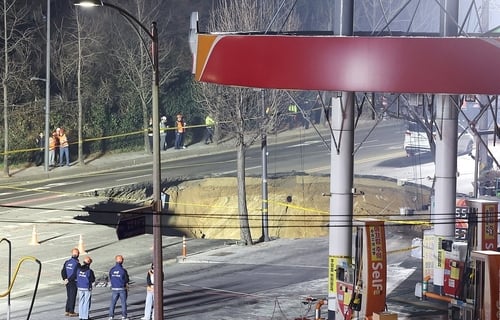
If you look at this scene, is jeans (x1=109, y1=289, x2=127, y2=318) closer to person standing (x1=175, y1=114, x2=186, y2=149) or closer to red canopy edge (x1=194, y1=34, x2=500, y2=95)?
red canopy edge (x1=194, y1=34, x2=500, y2=95)

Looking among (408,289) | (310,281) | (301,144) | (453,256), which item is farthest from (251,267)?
(301,144)

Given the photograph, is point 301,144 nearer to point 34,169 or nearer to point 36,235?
point 34,169

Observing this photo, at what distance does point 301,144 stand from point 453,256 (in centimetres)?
2751

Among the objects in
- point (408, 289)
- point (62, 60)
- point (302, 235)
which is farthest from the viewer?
point (62, 60)

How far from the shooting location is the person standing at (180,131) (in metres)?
52.2

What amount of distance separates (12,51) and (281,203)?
14192 millimetres

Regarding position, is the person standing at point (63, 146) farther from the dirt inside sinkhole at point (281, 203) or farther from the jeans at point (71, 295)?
the jeans at point (71, 295)

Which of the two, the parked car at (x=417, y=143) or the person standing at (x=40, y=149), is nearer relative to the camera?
the person standing at (x=40, y=149)

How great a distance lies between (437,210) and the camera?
30.0m

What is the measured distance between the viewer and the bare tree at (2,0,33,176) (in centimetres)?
4481

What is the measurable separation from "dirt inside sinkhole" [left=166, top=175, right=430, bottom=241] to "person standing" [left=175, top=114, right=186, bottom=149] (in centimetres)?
754

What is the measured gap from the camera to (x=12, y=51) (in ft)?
157

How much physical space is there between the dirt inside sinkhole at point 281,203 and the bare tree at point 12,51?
7.75 m

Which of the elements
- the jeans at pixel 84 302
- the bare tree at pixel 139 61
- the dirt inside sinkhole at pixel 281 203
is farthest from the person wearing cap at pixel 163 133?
the jeans at pixel 84 302
